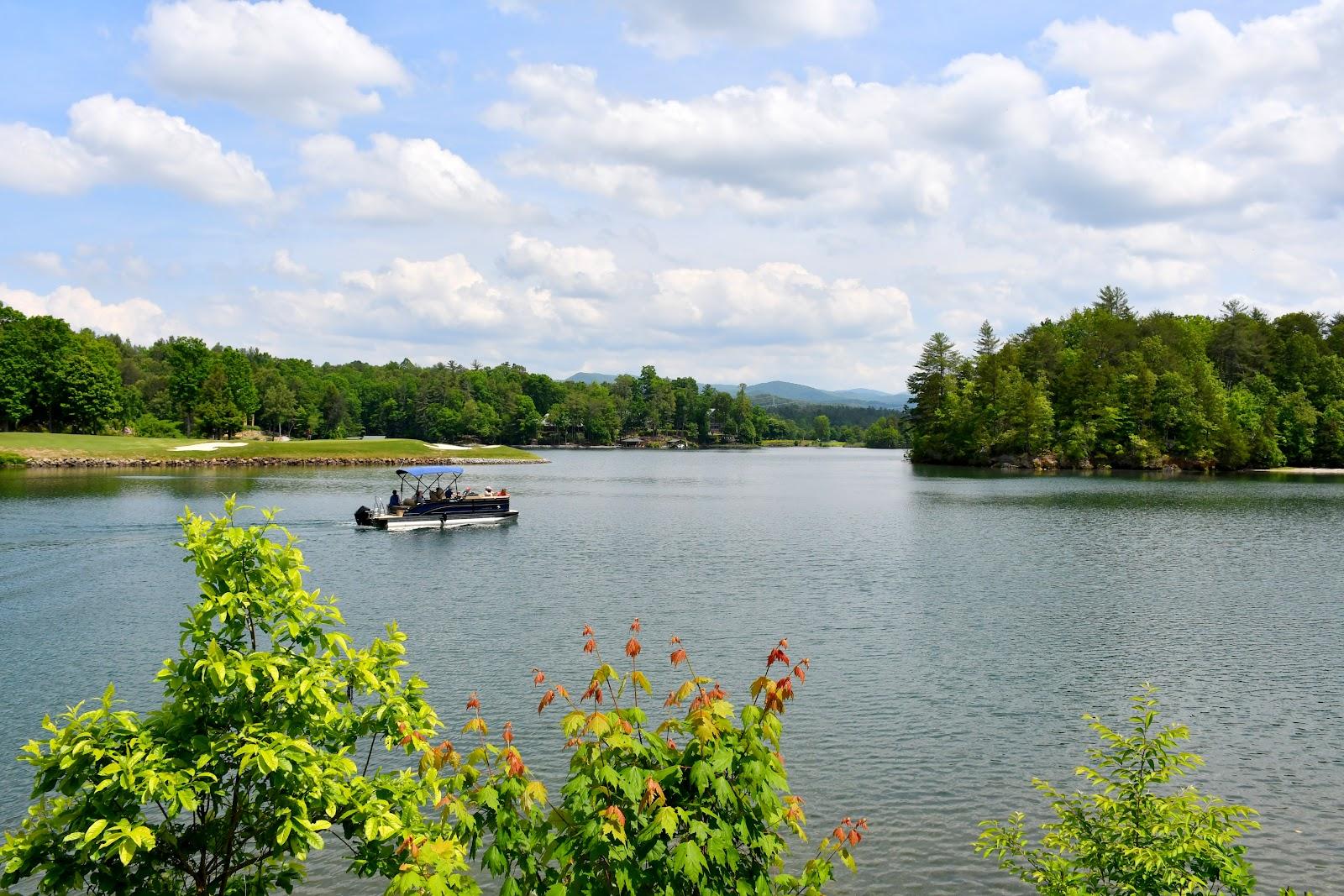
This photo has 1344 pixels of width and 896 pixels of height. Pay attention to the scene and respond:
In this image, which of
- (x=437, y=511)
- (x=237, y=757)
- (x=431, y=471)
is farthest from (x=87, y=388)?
(x=237, y=757)

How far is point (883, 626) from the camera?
86.3 ft

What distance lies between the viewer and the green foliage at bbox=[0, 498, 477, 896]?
5.81 meters

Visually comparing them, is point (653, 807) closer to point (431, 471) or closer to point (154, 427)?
point (431, 471)

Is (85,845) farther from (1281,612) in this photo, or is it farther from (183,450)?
(183,450)

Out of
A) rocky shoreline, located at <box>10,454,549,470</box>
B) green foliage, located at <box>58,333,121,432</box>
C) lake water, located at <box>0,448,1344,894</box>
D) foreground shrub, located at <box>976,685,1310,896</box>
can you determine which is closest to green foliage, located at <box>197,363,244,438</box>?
green foliage, located at <box>58,333,121,432</box>

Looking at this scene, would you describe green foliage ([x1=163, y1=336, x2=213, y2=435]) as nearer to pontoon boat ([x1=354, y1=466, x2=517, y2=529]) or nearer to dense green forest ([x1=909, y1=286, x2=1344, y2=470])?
pontoon boat ([x1=354, y1=466, x2=517, y2=529])

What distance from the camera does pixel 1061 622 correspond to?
26.9 metres

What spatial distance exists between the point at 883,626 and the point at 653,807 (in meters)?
21.0

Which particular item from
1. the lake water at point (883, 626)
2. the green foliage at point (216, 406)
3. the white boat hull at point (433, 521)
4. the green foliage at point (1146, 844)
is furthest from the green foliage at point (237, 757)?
the green foliage at point (216, 406)

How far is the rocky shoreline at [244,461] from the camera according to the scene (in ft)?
316

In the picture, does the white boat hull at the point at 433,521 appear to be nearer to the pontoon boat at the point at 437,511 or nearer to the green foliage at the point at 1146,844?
the pontoon boat at the point at 437,511

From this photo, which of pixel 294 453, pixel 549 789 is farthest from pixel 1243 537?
pixel 294 453

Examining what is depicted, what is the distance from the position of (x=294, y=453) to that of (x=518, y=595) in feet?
329

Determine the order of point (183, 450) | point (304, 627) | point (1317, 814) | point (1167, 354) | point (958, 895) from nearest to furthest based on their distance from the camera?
point (304, 627) → point (958, 895) → point (1317, 814) → point (183, 450) → point (1167, 354)
